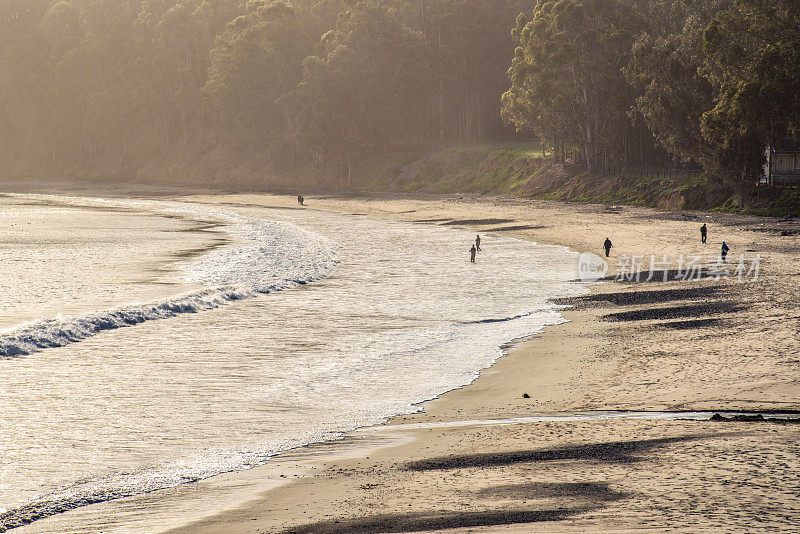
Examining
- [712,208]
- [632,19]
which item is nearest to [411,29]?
[632,19]

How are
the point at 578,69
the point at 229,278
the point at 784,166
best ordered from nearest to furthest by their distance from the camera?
the point at 229,278 < the point at 784,166 < the point at 578,69

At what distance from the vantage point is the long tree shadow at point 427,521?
336 inches

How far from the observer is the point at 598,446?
37.7 ft

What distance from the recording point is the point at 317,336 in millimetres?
21875

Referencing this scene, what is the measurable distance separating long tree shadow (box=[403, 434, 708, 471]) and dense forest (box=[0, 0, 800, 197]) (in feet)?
139

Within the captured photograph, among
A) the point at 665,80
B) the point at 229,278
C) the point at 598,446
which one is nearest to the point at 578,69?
the point at 665,80

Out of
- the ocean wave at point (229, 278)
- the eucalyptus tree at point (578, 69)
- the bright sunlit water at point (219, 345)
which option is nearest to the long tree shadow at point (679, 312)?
the bright sunlit water at point (219, 345)

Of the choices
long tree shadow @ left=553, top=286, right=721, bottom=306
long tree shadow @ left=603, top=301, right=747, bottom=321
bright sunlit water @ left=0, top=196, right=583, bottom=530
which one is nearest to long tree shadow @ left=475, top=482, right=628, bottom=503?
bright sunlit water @ left=0, top=196, right=583, bottom=530

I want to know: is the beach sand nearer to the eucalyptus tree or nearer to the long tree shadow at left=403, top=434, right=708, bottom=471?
the long tree shadow at left=403, top=434, right=708, bottom=471

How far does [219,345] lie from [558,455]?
11.9 metres

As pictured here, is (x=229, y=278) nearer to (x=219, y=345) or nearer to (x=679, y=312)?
(x=219, y=345)

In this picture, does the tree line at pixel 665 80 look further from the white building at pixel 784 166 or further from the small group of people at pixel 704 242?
the small group of people at pixel 704 242

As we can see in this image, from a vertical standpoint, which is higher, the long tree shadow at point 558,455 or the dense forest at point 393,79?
the dense forest at point 393,79

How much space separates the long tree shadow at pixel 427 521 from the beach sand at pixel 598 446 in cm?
2
